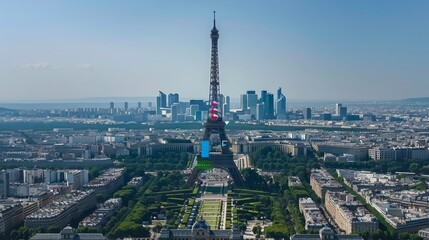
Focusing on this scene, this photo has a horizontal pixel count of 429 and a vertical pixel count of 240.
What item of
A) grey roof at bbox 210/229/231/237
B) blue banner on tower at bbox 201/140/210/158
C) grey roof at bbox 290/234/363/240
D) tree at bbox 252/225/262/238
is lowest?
tree at bbox 252/225/262/238

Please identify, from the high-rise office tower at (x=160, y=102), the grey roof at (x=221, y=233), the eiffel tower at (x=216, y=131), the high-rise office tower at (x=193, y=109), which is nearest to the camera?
the grey roof at (x=221, y=233)

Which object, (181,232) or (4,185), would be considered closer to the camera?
(181,232)

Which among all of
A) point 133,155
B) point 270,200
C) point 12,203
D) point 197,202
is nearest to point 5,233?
point 12,203

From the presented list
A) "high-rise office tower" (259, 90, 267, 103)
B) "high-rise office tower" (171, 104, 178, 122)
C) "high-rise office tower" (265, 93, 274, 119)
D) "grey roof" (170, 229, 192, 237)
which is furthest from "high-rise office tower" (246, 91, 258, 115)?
"grey roof" (170, 229, 192, 237)

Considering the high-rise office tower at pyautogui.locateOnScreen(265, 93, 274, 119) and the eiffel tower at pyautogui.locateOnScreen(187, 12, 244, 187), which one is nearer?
the eiffel tower at pyautogui.locateOnScreen(187, 12, 244, 187)

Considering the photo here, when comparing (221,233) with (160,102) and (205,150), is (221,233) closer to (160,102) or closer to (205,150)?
(205,150)

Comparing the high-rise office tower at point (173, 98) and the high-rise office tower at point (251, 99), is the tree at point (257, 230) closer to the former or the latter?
the high-rise office tower at point (251, 99)

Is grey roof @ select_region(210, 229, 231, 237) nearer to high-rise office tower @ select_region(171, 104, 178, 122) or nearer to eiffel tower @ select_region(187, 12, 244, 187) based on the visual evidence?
eiffel tower @ select_region(187, 12, 244, 187)

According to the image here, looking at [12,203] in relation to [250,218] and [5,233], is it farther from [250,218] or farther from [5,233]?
[250,218]

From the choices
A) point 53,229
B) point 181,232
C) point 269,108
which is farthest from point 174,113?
point 181,232

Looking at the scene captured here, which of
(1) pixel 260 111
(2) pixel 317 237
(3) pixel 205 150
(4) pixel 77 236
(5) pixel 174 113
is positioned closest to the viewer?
(2) pixel 317 237

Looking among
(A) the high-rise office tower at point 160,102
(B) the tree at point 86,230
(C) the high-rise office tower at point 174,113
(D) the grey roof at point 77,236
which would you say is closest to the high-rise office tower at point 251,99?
(C) the high-rise office tower at point 174,113

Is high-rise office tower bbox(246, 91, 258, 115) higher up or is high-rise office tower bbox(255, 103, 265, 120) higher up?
high-rise office tower bbox(246, 91, 258, 115)
